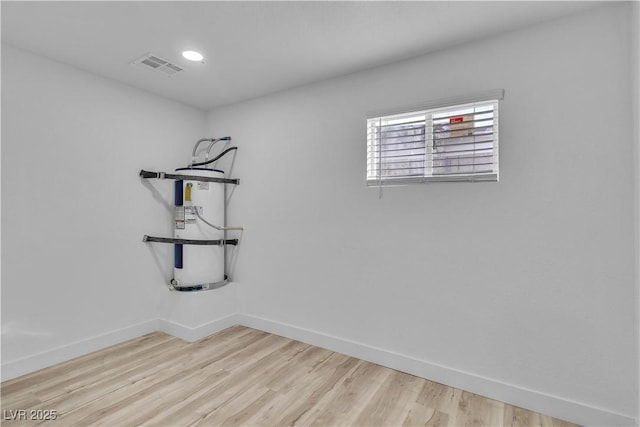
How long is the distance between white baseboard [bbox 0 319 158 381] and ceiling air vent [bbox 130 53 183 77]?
7.53 feet

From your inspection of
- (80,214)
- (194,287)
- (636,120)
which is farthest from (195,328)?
(636,120)

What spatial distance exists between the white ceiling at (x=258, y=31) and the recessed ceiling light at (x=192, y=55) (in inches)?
2.2

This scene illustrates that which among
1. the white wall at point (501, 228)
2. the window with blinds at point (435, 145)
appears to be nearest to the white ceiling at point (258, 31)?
the white wall at point (501, 228)

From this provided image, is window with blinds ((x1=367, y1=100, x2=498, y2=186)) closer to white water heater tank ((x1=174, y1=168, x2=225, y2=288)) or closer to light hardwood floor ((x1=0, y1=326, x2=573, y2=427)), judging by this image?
light hardwood floor ((x1=0, y1=326, x2=573, y2=427))

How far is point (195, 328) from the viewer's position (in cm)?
285

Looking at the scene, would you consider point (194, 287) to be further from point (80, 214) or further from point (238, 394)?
point (238, 394)

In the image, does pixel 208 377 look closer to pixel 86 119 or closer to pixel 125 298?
pixel 125 298

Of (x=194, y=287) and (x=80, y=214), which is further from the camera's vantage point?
(x=194, y=287)

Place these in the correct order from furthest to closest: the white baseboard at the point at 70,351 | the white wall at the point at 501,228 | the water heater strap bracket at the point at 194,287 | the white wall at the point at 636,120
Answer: the water heater strap bracket at the point at 194,287
the white baseboard at the point at 70,351
the white wall at the point at 501,228
the white wall at the point at 636,120

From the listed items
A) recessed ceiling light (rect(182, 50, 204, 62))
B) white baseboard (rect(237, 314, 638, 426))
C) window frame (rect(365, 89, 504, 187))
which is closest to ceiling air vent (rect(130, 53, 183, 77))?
recessed ceiling light (rect(182, 50, 204, 62))

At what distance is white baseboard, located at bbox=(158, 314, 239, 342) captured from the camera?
2840 mm

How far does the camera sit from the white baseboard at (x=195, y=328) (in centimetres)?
284

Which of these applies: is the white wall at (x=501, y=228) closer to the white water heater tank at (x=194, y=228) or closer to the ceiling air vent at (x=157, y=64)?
the white water heater tank at (x=194, y=228)

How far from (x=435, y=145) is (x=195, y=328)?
260cm
